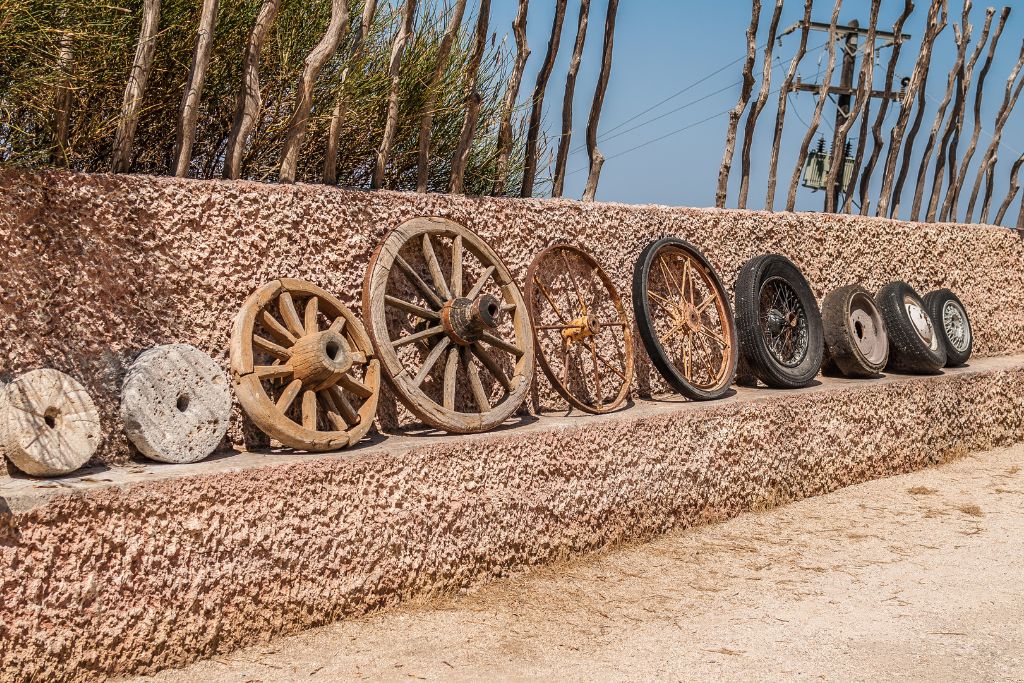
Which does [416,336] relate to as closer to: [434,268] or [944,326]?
[434,268]

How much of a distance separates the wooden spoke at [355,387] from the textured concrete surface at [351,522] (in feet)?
0.88

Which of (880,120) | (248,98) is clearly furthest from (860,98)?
(248,98)

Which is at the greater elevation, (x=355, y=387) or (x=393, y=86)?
(x=393, y=86)

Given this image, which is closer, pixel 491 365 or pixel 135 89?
pixel 135 89

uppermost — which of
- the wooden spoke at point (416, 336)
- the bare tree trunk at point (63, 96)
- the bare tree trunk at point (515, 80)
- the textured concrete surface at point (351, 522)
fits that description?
the bare tree trunk at point (515, 80)

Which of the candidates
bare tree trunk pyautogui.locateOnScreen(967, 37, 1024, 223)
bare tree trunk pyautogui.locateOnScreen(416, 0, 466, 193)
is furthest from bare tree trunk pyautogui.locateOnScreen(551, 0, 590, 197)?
bare tree trunk pyautogui.locateOnScreen(967, 37, 1024, 223)

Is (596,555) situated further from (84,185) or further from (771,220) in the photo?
(771,220)

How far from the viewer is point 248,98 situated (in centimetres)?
325

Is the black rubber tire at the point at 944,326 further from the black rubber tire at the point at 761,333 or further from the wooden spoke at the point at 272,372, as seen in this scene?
the wooden spoke at the point at 272,372

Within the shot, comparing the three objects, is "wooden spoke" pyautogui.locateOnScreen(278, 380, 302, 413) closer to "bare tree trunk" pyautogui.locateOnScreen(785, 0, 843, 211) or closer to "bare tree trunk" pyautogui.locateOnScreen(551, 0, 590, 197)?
"bare tree trunk" pyautogui.locateOnScreen(551, 0, 590, 197)

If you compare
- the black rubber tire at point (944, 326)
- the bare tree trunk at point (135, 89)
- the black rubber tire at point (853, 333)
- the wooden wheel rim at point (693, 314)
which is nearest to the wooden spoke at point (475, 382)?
the wooden wheel rim at point (693, 314)

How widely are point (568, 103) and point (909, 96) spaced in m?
3.08

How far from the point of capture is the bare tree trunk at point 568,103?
455 cm

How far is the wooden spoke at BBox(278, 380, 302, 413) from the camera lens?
281 cm
